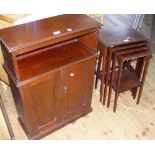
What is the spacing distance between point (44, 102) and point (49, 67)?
0.28 meters

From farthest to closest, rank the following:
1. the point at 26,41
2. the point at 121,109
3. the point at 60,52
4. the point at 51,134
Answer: the point at 121,109, the point at 51,134, the point at 60,52, the point at 26,41

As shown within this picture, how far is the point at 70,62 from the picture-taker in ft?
5.05

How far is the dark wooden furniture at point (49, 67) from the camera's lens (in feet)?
4.47

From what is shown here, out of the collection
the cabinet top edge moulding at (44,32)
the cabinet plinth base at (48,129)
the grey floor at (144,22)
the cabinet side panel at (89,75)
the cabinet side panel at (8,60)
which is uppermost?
the cabinet top edge moulding at (44,32)

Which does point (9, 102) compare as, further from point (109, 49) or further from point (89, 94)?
point (109, 49)

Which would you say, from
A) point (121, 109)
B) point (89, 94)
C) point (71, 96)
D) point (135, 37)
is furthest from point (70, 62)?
point (121, 109)

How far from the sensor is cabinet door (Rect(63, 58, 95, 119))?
5.27ft

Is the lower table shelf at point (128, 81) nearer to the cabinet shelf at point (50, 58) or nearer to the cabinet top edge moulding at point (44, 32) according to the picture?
the cabinet shelf at point (50, 58)

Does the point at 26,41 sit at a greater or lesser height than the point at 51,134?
greater

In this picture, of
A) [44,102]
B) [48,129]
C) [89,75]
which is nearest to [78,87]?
[89,75]

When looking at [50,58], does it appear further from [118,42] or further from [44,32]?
[118,42]

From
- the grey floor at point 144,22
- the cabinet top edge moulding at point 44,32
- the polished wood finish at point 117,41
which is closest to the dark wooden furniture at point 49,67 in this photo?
the cabinet top edge moulding at point 44,32

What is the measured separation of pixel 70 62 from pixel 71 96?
1.09ft

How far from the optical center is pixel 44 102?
1.61 meters
